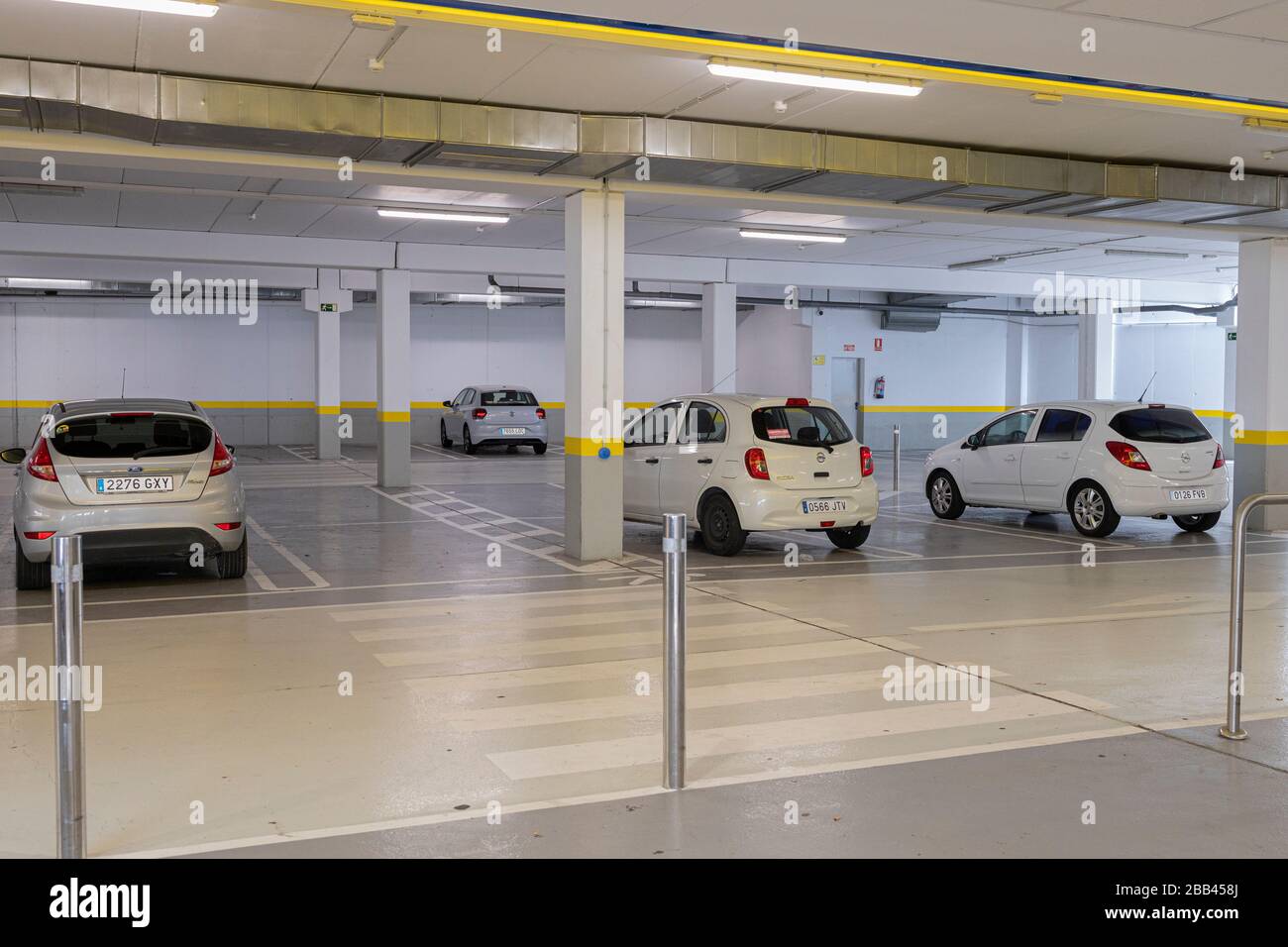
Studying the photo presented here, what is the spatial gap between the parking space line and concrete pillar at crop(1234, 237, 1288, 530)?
10.9 meters

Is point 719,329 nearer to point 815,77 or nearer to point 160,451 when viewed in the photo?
point 815,77

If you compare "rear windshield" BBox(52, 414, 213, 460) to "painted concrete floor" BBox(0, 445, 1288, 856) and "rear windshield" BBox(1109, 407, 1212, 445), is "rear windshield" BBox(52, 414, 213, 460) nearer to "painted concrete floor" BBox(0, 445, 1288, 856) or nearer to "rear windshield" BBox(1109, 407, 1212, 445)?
"painted concrete floor" BBox(0, 445, 1288, 856)

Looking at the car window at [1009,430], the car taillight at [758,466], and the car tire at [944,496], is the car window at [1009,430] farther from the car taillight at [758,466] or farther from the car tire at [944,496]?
the car taillight at [758,466]

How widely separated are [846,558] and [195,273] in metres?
18.8

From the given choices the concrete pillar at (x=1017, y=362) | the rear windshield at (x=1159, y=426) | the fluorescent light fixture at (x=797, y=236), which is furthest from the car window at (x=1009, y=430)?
the concrete pillar at (x=1017, y=362)

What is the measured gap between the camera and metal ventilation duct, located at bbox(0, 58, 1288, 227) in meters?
8.77

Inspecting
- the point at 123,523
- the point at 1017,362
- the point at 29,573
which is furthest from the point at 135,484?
the point at 1017,362

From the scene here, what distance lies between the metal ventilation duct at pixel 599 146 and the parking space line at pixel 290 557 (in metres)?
3.57

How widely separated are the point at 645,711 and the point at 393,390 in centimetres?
1495

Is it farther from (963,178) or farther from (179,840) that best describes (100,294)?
(179,840)

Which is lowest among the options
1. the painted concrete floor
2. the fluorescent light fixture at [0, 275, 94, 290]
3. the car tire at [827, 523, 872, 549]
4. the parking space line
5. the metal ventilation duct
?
the painted concrete floor

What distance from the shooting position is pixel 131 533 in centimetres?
890

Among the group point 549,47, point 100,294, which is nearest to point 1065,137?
point 549,47

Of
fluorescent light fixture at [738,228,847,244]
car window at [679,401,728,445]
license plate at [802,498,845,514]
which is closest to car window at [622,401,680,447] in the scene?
car window at [679,401,728,445]
